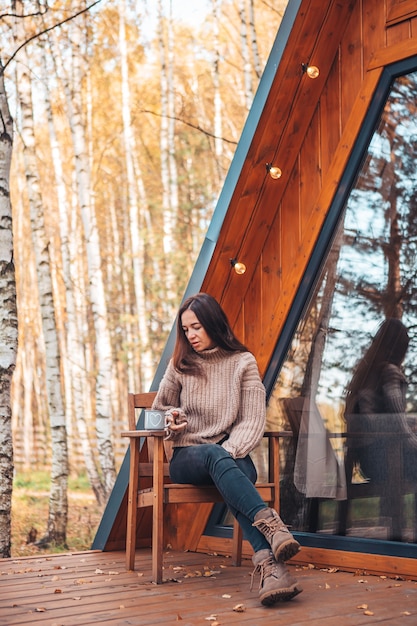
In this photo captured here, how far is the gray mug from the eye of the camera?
11.8 ft

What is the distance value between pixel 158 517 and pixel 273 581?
67cm

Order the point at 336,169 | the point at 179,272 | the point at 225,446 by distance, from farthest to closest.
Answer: the point at 179,272
the point at 336,169
the point at 225,446

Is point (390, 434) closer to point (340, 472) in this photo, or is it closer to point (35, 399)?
point (340, 472)

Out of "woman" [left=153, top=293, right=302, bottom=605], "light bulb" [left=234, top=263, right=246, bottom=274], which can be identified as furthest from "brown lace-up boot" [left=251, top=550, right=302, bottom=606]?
"light bulb" [left=234, top=263, right=246, bottom=274]

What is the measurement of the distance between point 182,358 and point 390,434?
3.06 feet

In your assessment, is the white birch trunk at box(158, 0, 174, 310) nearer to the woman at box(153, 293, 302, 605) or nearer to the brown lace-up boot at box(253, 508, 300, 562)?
the woman at box(153, 293, 302, 605)

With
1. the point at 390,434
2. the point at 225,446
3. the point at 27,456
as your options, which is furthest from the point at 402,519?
the point at 27,456

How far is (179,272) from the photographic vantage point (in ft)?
42.9

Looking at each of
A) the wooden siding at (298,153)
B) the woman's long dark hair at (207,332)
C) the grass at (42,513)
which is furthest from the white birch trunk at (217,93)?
the woman's long dark hair at (207,332)

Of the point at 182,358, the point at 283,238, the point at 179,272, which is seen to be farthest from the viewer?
the point at 179,272

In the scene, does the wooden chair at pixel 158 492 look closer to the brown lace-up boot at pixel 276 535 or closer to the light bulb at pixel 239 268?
the brown lace-up boot at pixel 276 535

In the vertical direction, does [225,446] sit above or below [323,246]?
below

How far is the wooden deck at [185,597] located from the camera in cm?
259

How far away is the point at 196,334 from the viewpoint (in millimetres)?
3611
